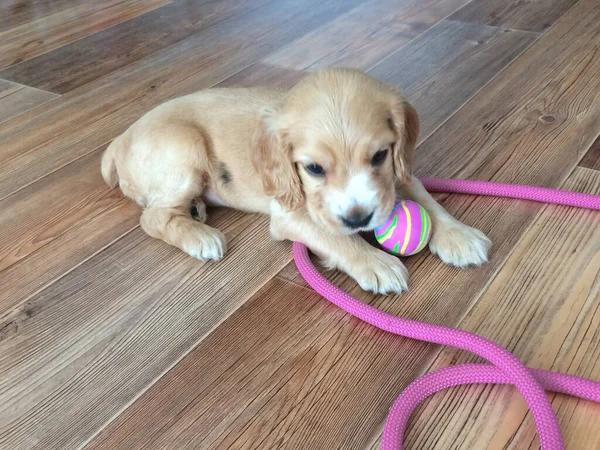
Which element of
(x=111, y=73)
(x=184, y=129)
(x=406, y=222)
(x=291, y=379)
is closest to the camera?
(x=291, y=379)

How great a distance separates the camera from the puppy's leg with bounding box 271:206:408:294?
1.86m

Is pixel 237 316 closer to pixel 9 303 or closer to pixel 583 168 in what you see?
pixel 9 303

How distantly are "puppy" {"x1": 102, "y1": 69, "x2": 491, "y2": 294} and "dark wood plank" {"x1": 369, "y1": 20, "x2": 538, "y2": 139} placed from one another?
84cm

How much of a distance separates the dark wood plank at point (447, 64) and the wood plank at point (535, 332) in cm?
87

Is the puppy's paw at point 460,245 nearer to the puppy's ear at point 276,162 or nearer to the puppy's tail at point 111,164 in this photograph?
the puppy's ear at point 276,162

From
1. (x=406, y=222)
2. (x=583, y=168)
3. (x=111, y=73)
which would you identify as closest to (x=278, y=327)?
(x=406, y=222)

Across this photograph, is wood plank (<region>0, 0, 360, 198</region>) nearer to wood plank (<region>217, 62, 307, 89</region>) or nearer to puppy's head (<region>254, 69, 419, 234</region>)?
wood plank (<region>217, 62, 307, 89</region>)

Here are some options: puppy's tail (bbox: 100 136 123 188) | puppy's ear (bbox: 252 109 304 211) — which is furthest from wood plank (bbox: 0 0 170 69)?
puppy's ear (bbox: 252 109 304 211)

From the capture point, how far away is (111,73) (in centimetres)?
357

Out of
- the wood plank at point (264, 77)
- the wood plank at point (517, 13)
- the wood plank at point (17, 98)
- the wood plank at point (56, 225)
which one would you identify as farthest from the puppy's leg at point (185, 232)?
the wood plank at point (517, 13)

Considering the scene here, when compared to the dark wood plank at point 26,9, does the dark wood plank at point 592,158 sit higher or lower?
lower

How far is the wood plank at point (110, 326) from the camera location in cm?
162

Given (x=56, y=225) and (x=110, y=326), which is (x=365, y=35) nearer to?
(x=56, y=225)

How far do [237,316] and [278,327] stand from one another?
0.14 m
